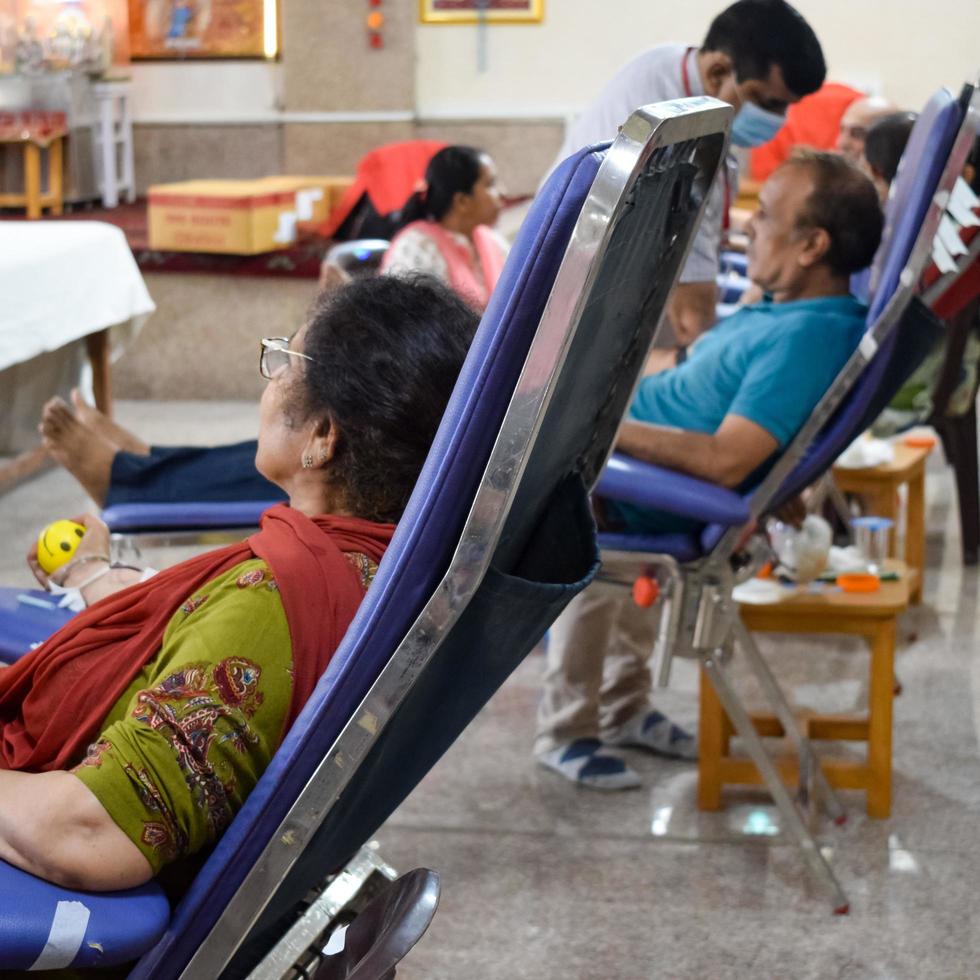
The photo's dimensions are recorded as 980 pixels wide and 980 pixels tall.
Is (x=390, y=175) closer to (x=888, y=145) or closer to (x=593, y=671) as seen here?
(x=888, y=145)

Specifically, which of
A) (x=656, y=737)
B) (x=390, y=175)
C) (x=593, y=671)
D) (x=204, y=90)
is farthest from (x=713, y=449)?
(x=204, y=90)

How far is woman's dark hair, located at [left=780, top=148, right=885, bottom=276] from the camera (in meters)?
2.29

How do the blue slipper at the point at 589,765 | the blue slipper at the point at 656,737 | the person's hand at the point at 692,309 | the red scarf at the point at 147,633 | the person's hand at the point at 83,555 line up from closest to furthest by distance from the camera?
the red scarf at the point at 147,633
the person's hand at the point at 83,555
the blue slipper at the point at 589,765
the blue slipper at the point at 656,737
the person's hand at the point at 692,309

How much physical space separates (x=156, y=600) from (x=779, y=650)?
209 centimetres

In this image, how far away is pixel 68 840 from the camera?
3.34ft

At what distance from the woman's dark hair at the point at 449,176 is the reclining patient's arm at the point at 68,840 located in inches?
110

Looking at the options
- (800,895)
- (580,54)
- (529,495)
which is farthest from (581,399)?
(580,54)

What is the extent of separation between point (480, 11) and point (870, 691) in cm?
505

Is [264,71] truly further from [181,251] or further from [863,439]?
[863,439]

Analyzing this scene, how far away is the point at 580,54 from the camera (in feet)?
22.1

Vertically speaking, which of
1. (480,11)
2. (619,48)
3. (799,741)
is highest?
(480,11)

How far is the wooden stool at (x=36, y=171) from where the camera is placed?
6152 mm

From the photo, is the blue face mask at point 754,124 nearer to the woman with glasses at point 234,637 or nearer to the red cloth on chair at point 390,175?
the woman with glasses at point 234,637

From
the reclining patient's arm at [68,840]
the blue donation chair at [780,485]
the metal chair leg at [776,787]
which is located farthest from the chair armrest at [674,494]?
the reclining patient's arm at [68,840]
